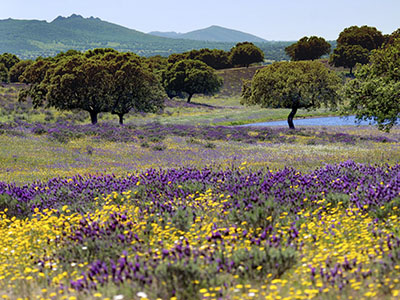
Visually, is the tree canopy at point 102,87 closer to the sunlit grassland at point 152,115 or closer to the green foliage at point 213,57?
the sunlit grassland at point 152,115

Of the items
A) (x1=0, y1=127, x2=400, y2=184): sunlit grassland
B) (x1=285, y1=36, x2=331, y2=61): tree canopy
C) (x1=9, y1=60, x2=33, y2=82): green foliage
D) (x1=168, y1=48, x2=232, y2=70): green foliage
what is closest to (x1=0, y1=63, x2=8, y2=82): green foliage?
(x1=9, y1=60, x2=33, y2=82): green foliage

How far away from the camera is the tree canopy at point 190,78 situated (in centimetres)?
8538

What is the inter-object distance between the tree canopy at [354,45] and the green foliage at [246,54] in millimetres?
22621

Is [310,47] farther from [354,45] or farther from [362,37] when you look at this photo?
[354,45]

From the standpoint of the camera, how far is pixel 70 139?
25.6 meters

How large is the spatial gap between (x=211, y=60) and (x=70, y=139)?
105 m

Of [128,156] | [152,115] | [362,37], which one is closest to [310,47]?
[362,37]

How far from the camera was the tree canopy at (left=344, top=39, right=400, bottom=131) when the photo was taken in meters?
20.9

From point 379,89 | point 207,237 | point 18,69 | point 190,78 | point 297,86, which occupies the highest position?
point 190,78

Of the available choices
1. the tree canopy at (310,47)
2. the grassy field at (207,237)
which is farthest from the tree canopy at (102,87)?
the tree canopy at (310,47)

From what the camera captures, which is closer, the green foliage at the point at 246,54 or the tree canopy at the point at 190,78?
the tree canopy at the point at 190,78

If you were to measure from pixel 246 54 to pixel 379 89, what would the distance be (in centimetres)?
10789

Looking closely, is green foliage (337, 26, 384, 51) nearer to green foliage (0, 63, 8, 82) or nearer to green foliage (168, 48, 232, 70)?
green foliage (168, 48, 232, 70)

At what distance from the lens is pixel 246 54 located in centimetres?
12506
